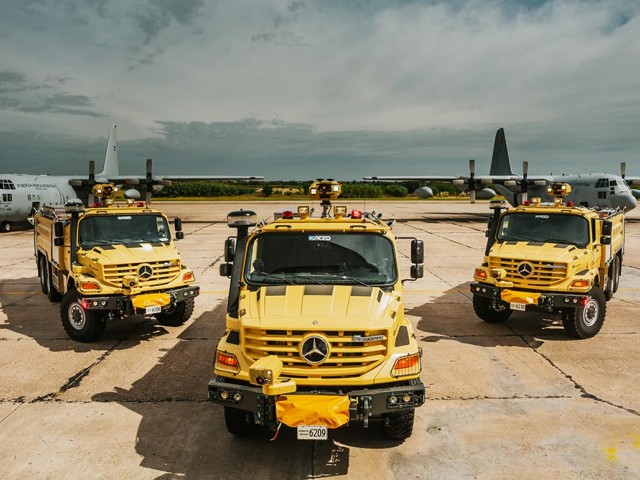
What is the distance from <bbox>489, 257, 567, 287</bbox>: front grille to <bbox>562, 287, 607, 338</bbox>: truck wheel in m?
0.73

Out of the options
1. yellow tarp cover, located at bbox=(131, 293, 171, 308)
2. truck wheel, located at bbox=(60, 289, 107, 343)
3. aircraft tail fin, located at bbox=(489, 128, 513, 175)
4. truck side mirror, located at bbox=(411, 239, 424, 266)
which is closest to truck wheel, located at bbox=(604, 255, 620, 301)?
truck side mirror, located at bbox=(411, 239, 424, 266)

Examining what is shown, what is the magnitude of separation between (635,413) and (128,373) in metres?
7.44

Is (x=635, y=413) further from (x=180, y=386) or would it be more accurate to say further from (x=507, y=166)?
(x=507, y=166)

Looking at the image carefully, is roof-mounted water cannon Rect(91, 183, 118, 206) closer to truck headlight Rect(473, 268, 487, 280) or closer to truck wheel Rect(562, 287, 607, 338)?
truck headlight Rect(473, 268, 487, 280)

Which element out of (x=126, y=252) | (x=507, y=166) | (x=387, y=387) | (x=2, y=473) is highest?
(x=507, y=166)

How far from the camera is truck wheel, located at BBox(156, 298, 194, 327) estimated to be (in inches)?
439

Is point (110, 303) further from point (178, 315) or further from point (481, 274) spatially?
point (481, 274)

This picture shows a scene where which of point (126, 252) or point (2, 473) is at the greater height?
point (126, 252)

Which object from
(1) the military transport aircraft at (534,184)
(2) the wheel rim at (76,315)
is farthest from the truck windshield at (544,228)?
(1) the military transport aircraft at (534,184)

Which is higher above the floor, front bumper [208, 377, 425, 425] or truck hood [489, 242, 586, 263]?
truck hood [489, 242, 586, 263]

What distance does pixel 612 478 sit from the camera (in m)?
5.35

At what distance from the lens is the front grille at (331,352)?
17.9 feet

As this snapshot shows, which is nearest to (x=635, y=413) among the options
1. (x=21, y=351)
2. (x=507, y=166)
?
(x=21, y=351)

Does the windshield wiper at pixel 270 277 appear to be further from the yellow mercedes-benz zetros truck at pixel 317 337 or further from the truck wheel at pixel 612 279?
the truck wheel at pixel 612 279
